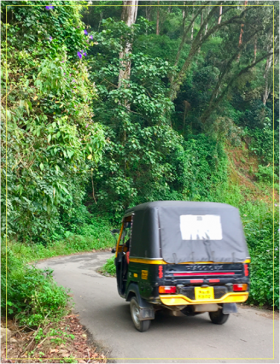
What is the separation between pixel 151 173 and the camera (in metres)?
20.5

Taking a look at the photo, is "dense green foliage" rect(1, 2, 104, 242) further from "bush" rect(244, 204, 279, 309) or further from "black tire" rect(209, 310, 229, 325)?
"bush" rect(244, 204, 279, 309)

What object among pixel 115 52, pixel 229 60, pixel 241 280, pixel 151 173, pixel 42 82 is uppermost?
pixel 229 60

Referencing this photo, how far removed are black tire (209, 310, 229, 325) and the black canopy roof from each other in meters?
1.19

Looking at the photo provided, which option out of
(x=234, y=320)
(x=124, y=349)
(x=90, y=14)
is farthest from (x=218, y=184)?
(x=124, y=349)

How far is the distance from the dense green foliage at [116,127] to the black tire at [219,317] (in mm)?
1561

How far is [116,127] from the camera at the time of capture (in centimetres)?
1986

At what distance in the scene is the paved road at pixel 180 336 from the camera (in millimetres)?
4852

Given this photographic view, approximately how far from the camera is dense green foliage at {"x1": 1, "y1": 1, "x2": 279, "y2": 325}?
235 inches

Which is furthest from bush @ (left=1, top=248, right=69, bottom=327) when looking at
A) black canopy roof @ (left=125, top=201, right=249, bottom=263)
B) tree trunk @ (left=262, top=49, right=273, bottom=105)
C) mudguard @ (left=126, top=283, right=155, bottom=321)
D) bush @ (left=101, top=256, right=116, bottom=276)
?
tree trunk @ (left=262, top=49, right=273, bottom=105)

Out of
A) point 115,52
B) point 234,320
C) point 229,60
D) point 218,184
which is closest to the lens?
point 234,320

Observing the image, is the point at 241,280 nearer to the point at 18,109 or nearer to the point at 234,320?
the point at 234,320

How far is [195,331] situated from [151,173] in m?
15.0

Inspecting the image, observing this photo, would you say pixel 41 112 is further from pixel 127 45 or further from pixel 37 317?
pixel 127 45

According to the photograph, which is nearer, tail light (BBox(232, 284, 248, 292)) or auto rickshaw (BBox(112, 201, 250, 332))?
auto rickshaw (BBox(112, 201, 250, 332))
